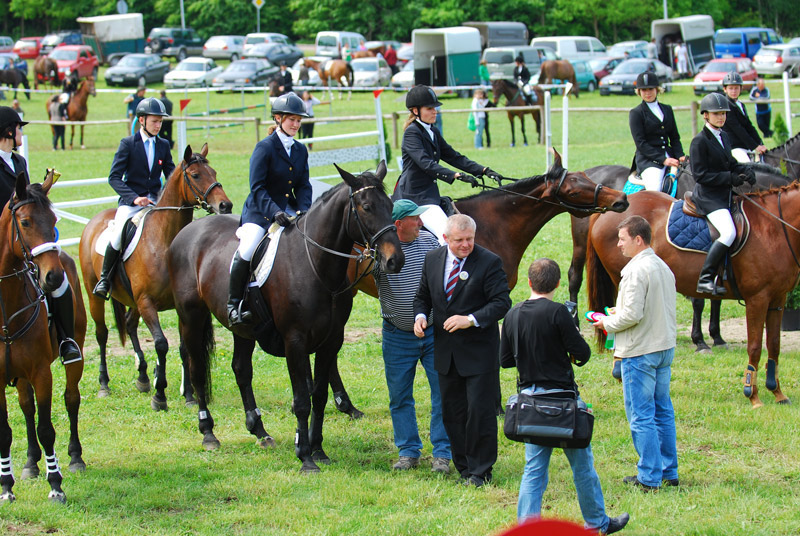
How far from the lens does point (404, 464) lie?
7004mm

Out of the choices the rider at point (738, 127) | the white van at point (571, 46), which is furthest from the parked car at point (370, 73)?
the rider at point (738, 127)

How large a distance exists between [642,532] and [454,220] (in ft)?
7.89

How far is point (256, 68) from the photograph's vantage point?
1770 inches

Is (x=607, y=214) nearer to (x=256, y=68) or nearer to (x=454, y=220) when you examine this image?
(x=454, y=220)

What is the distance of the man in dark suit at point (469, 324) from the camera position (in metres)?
6.28

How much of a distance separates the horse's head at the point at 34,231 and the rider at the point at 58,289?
2.10 feet

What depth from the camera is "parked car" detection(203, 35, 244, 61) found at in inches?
2295

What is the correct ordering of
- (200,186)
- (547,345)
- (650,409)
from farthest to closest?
(200,186) < (650,409) < (547,345)

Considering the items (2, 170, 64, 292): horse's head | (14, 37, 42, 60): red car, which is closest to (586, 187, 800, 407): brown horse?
(2, 170, 64, 292): horse's head

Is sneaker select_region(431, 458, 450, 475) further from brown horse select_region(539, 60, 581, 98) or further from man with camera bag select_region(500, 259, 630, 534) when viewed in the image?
brown horse select_region(539, 60, 581, 98)

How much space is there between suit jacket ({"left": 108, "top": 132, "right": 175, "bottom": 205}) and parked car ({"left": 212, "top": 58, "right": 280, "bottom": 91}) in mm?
34938

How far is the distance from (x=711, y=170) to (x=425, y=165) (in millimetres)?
2843

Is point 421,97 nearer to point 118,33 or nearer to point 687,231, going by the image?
point 687,231

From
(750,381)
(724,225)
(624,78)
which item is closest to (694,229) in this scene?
(724,225)
